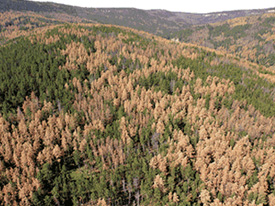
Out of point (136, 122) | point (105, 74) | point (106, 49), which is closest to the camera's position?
point (136, 122)

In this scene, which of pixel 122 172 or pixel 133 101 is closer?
pixel 122 172

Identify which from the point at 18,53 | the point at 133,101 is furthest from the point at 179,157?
the point at 18,53

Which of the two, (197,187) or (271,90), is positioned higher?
(271,90)

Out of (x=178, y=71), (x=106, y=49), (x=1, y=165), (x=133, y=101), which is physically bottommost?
(x=1, y=165)

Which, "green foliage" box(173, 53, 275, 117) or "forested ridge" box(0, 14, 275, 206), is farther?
"green foliage" box(173, 53, 275, 117)

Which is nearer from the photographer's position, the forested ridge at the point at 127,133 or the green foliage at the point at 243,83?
the forested ridge at the point at 127,133

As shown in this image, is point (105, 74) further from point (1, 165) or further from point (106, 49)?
point (1, 165)

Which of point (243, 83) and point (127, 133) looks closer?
point (127, 133)

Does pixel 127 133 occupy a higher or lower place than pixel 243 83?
lower
